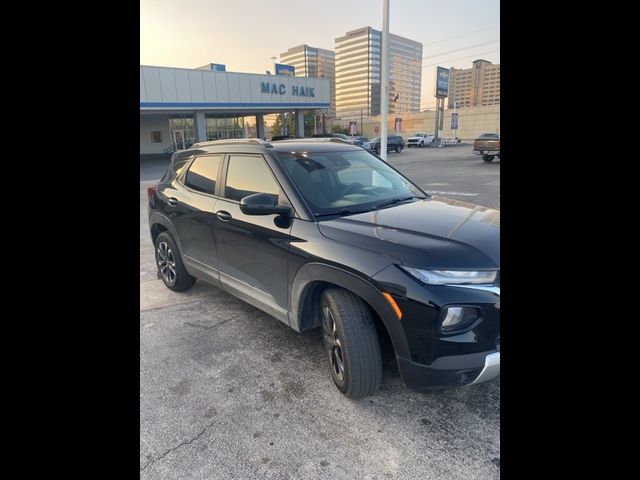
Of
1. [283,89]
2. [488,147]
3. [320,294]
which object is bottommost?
[320,294]

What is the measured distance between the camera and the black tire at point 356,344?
242cm

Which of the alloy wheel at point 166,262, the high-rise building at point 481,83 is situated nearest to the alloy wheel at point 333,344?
the high-rise building at point 481,83

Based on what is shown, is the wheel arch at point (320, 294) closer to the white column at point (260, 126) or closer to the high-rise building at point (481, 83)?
the high-rise building at point (481, 83)

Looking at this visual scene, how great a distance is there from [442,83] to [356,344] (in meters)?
46.9

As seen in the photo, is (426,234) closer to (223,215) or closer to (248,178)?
(248,178)

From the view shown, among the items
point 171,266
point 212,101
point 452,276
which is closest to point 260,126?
point 212,101

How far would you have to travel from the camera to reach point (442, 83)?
43438mm
